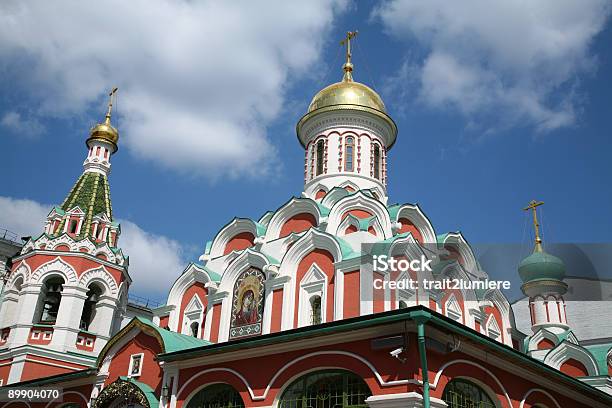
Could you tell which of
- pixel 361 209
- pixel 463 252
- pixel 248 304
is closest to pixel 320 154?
pixel 361 209

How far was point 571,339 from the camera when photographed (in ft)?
59.4

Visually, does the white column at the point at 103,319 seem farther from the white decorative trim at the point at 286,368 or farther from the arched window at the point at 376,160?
the arched window at the point at 376,160

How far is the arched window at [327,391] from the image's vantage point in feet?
30.3

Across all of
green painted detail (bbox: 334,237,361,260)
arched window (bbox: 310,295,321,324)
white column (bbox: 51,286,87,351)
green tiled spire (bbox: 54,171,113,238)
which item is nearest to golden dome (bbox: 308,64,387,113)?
green painted detail (bbox: 334,237,361,260)

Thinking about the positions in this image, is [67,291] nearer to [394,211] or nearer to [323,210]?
[323,210]

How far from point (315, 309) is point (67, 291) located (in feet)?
27.4

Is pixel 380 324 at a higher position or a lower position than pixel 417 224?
lower

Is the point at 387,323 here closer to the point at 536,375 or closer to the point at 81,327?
the point at 536,375

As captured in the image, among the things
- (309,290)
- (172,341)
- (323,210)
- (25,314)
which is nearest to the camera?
(172,341)

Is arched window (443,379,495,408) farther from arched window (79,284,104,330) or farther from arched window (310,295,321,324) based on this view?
arched window (79,284,104,330)

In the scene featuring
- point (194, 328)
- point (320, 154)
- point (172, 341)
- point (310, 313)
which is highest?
point (320, 154)

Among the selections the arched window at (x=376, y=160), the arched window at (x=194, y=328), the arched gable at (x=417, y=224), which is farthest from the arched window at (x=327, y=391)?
the arched window at (x=376, y=160)

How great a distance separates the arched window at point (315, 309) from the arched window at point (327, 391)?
3.12 metres

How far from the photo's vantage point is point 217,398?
11016 mm
